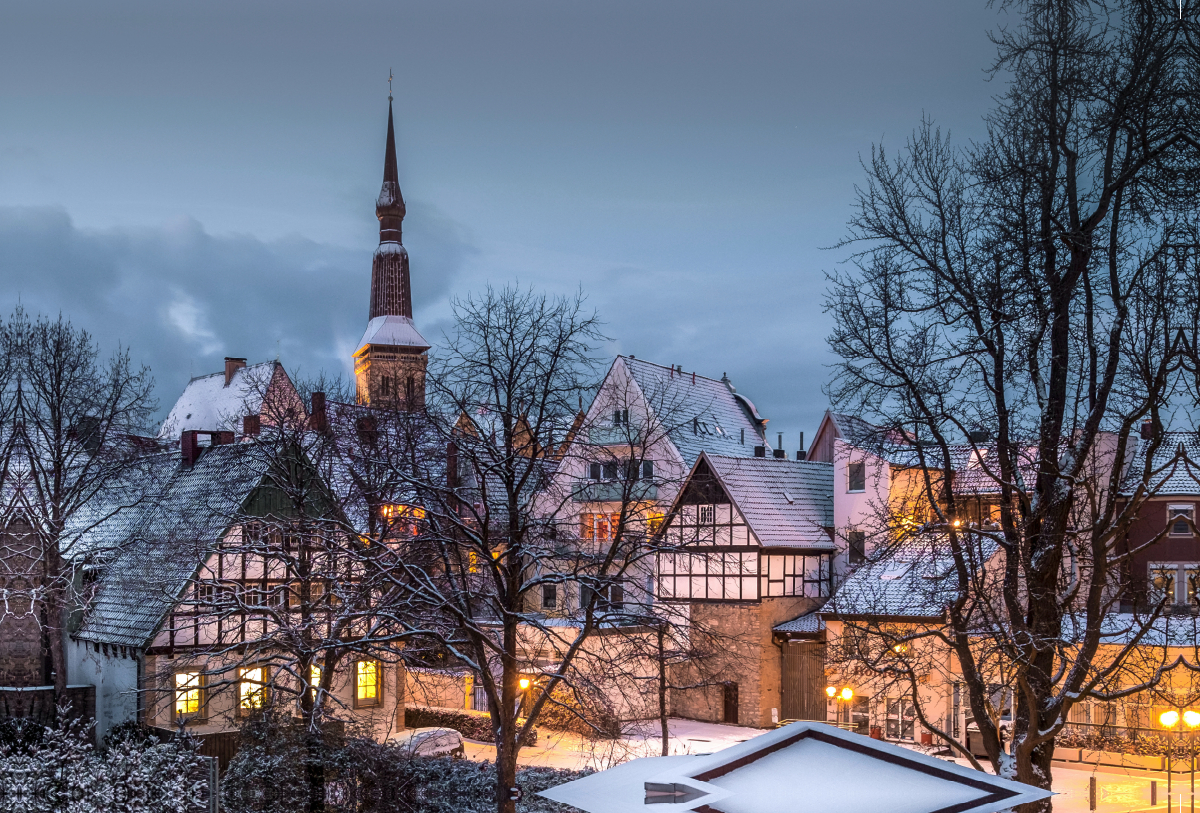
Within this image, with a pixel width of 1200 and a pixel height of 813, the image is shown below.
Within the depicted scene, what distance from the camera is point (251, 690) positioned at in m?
20.5

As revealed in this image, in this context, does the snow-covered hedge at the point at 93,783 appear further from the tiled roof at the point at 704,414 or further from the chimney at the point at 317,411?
the tiled roof at the point at 704,414

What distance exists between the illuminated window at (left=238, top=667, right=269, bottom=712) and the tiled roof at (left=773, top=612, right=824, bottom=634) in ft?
49.0

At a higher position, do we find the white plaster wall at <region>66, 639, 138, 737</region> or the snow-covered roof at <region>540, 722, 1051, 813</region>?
the snow-covered roof at <region>540, 722, 1051, 813</region>

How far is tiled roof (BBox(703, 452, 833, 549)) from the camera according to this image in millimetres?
33562

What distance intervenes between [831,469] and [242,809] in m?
26.6

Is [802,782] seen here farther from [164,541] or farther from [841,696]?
[164,541]

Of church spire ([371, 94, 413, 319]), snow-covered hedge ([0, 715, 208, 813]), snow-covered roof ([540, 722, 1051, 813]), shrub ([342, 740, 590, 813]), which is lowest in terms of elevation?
shrub ([342, 740, 590, 813])

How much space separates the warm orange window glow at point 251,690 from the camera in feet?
63.0

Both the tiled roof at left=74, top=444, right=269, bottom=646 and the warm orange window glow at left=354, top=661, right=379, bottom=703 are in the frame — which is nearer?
the tiled roof at left=74, top=444, right=269, bottom=646

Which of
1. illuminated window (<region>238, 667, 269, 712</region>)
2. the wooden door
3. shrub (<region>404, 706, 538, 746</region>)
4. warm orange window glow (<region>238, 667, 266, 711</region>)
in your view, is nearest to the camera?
illuminated window (<region>238, 667, 269, 712</region>)

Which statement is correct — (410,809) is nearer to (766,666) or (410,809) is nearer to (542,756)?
(542,756)

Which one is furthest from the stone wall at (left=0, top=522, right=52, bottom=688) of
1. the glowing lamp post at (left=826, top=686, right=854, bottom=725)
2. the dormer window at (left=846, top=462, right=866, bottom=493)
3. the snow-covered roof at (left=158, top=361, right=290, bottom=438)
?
the snow-covered roof at (left=158, top=361, right=290, bottom=438)

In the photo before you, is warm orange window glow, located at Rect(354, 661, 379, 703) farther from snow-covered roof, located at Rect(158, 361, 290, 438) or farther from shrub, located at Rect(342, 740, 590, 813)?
snow-covered roof, located at Rect(158, 361, 290, 438)

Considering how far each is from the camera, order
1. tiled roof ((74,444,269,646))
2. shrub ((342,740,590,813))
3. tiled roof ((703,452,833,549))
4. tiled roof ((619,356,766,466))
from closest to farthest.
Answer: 1. shrub ((342,740,590,813))
2. tiled roof ((74,444,269,646))
3. tiled roof ((703,452,833,549))
4. tiled roof ((619,356,766,466))
